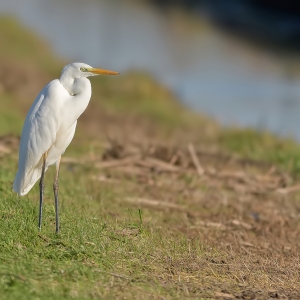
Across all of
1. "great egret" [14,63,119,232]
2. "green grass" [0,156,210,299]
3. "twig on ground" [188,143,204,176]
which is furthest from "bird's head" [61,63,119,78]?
"twig on ground" [188,143,204,176]

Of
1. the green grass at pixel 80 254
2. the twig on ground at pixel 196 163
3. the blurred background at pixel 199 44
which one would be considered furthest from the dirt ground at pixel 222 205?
the blurred background at pixel 199 44

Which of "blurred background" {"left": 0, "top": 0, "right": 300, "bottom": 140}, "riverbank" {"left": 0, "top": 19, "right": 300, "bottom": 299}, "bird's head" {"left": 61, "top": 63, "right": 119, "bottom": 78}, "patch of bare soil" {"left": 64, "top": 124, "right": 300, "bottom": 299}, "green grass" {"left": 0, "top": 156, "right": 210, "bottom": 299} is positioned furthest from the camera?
"blurred background" {"left": 0, "top": 0, "right": 300, "bottom": 140}

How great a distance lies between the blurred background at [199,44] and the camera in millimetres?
20922

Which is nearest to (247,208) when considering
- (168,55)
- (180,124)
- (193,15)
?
(180,124)

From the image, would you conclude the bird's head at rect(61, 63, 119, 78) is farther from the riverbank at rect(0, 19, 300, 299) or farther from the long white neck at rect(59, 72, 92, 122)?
the riverbank at rect(0, 19, 300, 299)

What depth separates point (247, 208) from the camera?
8023 mm

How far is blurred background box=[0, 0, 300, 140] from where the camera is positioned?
824 inches

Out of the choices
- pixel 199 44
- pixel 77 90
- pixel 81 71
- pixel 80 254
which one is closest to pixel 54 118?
pixel 77 90

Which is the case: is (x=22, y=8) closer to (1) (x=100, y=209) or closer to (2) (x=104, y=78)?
(2) (x=104, y=78)

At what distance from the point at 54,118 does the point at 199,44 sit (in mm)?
23609

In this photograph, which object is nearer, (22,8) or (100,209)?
(100,209)

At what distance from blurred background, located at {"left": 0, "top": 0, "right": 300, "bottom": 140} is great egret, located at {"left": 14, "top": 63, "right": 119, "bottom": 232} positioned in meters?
11.8

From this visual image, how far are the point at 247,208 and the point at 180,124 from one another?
7.77m

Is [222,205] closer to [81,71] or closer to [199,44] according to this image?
[81,71]
